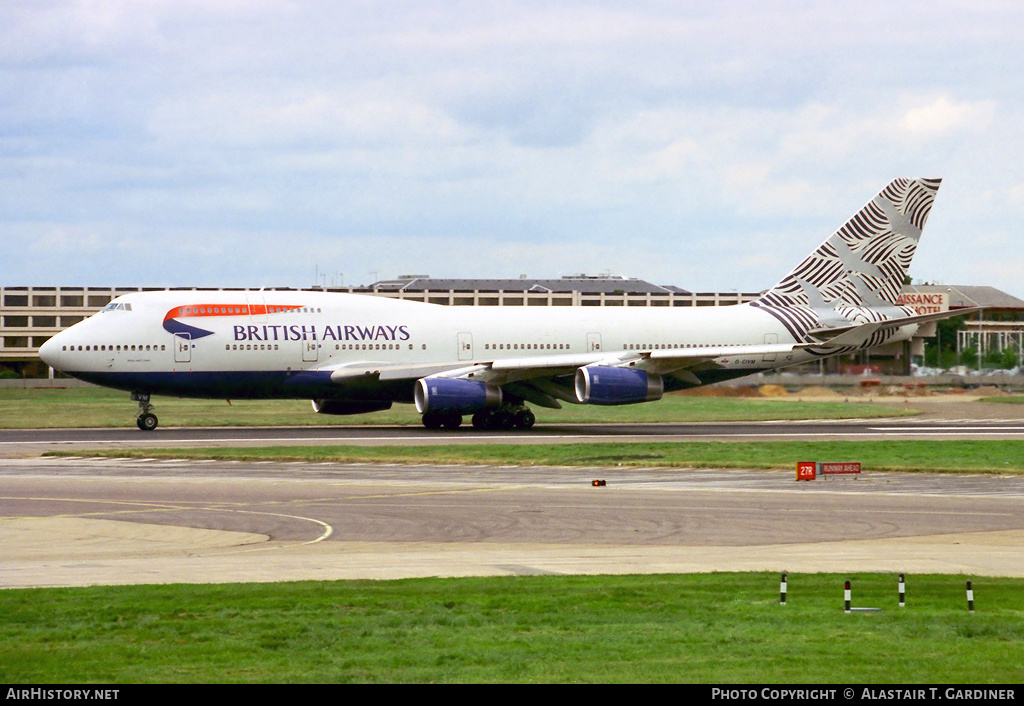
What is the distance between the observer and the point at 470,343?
52.6 metres

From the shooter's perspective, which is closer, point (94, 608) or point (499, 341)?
point (94, 608)

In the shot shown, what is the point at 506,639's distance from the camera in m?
14.0

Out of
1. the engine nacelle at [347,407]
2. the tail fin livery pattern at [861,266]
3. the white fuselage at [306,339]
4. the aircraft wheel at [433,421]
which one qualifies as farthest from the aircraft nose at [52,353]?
Result: the tail fin livery pattern at [861,266]

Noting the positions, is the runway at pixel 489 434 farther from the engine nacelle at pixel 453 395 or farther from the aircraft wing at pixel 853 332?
the aircraft wing at pixel 853 332

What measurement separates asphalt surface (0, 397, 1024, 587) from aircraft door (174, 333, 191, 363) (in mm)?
10750

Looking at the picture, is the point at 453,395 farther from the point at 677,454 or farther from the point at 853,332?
the point at 853,332

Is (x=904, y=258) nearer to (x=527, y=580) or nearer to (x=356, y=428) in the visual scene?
(x=356, y=428)

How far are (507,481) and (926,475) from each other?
11210 mm

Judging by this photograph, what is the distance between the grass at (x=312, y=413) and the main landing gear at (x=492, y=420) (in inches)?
179

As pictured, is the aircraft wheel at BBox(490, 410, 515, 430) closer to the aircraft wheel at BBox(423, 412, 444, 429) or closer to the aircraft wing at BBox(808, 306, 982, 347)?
the aircraft wheel at BBox(423, 412, 444, 429)

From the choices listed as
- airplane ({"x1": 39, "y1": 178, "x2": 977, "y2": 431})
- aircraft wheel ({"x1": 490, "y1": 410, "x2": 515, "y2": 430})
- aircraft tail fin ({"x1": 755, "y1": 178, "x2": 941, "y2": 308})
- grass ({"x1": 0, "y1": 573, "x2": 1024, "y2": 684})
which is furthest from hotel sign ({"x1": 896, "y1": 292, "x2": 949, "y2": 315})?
grass ({"x1": 0, "y1": 573, "x2": 1024, "y2": 684})

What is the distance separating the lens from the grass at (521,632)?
12312 millimetres

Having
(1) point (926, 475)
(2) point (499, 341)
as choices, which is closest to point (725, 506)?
(1) point (926, 475)

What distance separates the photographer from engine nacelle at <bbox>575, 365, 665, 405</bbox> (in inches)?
1880
